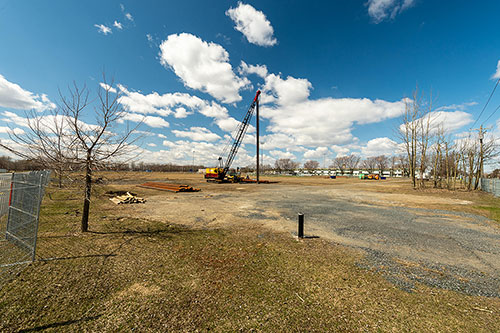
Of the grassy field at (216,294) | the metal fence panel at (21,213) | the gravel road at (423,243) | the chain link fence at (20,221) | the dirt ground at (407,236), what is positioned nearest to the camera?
the grassy field at (216,294)

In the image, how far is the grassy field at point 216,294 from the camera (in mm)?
2869

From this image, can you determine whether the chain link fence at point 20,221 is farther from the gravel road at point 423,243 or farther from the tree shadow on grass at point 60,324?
the gravel road at point 423,243

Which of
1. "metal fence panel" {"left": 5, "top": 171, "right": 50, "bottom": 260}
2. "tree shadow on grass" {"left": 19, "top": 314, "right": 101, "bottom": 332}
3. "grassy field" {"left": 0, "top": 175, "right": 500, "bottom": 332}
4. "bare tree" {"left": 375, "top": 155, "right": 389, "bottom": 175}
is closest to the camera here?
"tree shadow on grass" {"left": 19, "top": 314, "right": 101, "bottom": 332}

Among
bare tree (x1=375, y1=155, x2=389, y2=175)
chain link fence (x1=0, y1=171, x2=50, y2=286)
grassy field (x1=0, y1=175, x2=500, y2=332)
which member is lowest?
grassy field (x1=0, y1=175, x2=500, y2=332)

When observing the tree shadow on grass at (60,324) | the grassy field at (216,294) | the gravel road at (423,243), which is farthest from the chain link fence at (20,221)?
the gravel road at (423,243)

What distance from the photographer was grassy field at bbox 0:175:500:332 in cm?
287

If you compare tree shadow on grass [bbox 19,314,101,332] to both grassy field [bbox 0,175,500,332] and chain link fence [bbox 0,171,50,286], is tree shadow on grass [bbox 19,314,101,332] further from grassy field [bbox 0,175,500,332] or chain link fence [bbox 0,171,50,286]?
chain link fence [bbox 0,171,50,286]

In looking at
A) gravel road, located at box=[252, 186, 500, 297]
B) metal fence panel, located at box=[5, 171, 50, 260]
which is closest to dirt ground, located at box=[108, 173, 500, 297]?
gravel road, located at box=[252, 186, 500, 297]

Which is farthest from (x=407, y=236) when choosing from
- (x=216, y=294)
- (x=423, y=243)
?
(x=216, y=294)

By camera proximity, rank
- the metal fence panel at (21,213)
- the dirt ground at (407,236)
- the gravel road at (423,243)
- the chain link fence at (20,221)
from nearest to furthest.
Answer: the gravel road at (423,243) → the dirt ground at (407,236) → the chain link fence at (20,221) → the metal fence panel at (21,213)

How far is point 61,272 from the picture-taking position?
4.02 metres

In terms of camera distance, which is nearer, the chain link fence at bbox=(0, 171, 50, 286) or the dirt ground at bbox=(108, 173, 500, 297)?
the dirt ground at bbox=(108, 173, 500, 297)

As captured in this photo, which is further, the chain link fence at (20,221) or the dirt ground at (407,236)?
the chain link fence at (20,221)

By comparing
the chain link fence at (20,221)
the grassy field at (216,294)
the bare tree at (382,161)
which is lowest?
the grassy field at (216,294)
